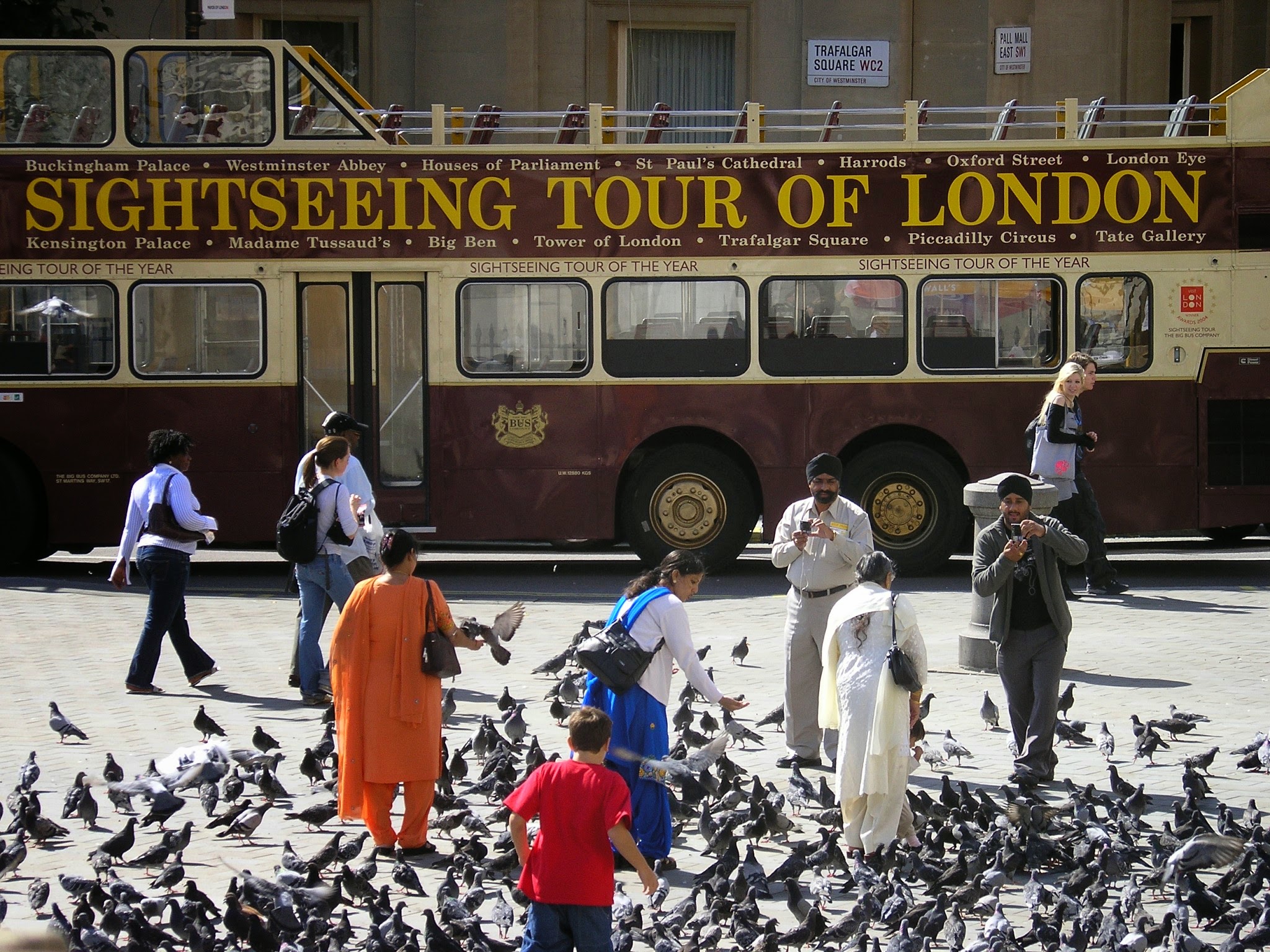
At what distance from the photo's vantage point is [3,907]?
621cm

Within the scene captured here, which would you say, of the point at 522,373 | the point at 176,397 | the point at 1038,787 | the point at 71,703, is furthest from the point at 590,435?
the point at 1038,787

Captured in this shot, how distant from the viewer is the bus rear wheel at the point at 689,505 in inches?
600

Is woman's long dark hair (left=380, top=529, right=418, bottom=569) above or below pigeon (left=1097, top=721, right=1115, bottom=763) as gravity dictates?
above

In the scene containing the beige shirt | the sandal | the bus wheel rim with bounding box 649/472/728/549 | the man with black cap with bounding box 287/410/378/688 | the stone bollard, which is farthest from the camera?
the bus wheel rim with bounding box 649/472/728/549

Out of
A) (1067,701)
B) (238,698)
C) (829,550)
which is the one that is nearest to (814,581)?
(829,550)

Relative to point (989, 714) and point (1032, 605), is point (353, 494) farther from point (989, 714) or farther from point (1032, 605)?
point (1032, 605)

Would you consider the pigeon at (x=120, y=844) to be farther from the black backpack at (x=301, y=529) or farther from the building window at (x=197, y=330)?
the building window at (x=197, y=330)

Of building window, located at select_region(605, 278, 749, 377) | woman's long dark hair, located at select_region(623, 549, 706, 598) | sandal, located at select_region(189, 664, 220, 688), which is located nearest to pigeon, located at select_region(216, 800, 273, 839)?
woman's long dark hair, located at select_region(623, 549, 706, 598)

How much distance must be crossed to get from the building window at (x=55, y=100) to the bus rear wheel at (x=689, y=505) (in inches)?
233

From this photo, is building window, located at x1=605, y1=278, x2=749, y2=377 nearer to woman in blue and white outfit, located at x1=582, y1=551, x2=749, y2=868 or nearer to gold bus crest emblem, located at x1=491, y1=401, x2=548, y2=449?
gold bus crest emblem, located at x1=491, y1=401, x2=548, y2=449

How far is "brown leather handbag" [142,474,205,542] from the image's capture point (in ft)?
35.0

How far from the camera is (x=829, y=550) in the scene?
890cm

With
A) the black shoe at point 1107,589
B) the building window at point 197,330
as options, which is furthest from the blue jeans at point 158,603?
the black shoe at point 1107,589

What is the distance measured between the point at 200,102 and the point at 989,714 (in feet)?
31.6
